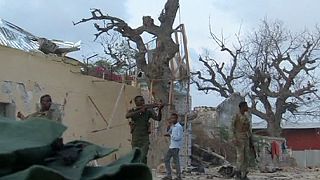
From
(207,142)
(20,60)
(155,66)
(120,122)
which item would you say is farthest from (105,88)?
(207,142)

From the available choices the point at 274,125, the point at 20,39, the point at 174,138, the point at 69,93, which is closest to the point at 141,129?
the point at 174,138

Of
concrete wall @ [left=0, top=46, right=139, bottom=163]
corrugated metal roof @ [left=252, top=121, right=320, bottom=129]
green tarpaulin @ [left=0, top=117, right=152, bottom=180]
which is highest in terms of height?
corrugated metal roof @ [left=252, top=121, right=320, bottom=129]

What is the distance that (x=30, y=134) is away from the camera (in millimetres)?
3000

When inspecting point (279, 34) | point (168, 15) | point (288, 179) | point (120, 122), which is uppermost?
point (279, 34)

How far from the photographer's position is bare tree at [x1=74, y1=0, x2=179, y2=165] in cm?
1978

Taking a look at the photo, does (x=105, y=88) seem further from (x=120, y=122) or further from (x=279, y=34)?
(x=279, y=34)

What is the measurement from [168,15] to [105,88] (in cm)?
467

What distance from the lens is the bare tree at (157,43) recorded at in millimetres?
19781

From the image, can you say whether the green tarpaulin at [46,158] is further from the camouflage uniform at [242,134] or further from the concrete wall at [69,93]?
the camouflage uniform at [242,134]

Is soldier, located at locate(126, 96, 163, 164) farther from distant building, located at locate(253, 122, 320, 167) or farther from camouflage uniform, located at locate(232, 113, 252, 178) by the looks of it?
distant building, located at locate(253, 122, 320, 167)

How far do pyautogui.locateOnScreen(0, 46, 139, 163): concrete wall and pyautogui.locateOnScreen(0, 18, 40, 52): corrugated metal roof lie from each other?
1.23 m

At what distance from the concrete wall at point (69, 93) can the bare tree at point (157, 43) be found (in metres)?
1.04

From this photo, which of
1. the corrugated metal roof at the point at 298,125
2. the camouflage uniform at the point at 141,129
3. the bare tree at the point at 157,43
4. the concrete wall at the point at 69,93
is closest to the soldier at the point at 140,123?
the camouflage uniform at the point at 141,129

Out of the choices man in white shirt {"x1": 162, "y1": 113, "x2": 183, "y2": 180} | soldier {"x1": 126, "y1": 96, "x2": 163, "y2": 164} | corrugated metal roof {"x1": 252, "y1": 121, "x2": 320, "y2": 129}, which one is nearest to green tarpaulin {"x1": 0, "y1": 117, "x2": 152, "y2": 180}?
soldier {"x1": 126, "y1": 96, "x2": 163, "y2": 164}
